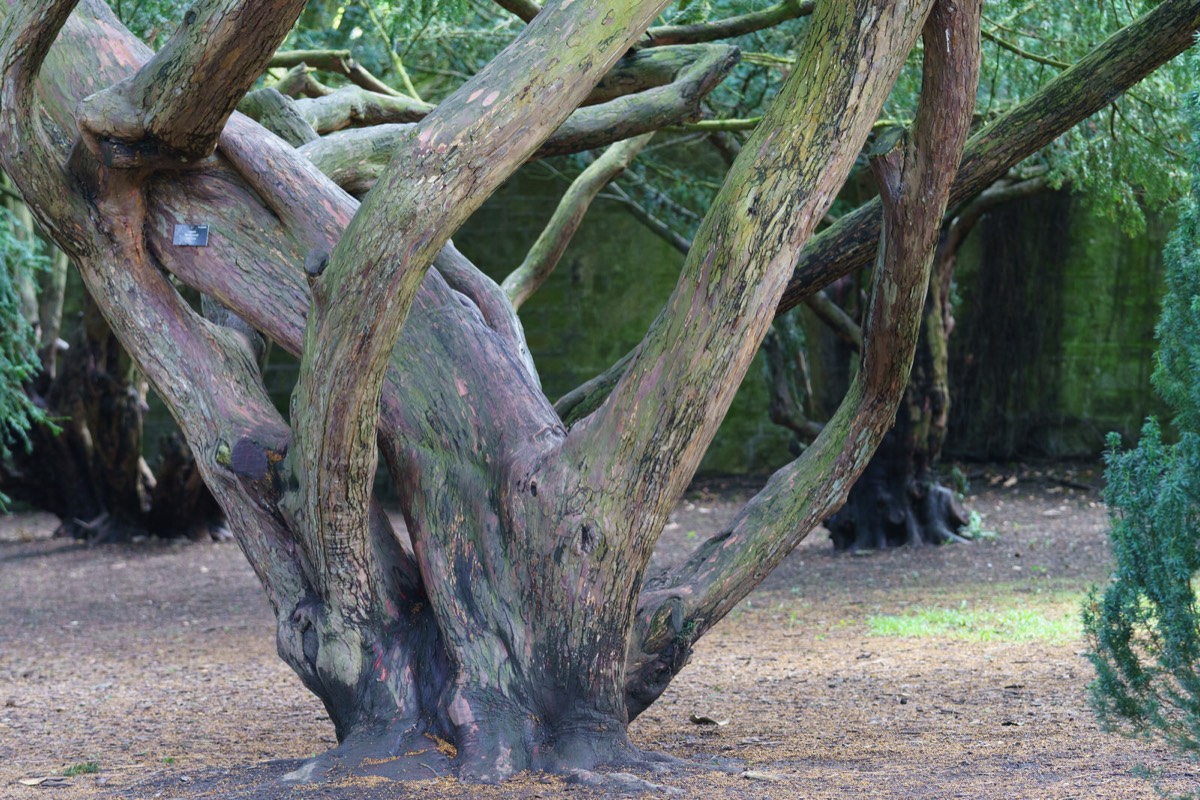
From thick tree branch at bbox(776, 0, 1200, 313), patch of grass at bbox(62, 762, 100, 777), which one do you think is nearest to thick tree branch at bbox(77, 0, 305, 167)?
thick tree branch at bbox(776, 0, 1200, 313)

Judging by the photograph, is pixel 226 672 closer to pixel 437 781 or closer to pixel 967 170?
pixel 437 781

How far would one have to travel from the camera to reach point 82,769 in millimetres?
3520

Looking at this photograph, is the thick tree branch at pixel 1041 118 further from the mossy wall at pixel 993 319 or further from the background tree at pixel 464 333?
the mossy wall at pixel 993 319

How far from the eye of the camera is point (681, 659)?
126 inches

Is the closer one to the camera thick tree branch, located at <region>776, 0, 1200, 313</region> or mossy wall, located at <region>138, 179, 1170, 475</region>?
thick tree branch, located at <region>776, 0, 1200, 313</region>

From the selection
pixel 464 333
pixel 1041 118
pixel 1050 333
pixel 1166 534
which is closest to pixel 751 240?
pixel 464 333

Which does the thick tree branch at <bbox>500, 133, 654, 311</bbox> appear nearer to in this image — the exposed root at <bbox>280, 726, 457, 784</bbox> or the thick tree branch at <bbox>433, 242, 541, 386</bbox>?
the thick tree branch at <bbox>433, 242, 541, 386</bbox>

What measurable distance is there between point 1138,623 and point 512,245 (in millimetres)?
9524

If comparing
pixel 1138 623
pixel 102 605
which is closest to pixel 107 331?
pixel 102 605

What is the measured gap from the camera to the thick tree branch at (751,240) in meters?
2.73

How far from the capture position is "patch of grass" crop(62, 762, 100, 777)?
3486 mm

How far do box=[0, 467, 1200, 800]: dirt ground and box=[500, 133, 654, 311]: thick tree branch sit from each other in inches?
69.9

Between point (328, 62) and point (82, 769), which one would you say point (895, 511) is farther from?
point (82, 769)

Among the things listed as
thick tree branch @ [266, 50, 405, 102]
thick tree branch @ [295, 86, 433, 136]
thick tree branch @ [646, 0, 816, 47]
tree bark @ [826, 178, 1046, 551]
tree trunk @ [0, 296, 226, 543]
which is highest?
thick tree branch @ [646, 0, 816, 47]
